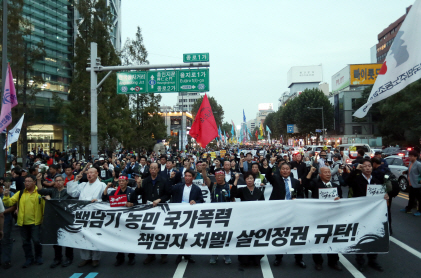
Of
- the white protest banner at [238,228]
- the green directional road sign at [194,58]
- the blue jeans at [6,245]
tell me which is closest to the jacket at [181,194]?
the white protest banner at [238,228]

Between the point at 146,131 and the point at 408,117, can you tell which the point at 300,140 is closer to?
the point at 408,117

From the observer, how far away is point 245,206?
5.88 meters

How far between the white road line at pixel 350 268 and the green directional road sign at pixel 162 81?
11.4 m

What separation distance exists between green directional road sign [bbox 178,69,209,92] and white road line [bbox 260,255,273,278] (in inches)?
403

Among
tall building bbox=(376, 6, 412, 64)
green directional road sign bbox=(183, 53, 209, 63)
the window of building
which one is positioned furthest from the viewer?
tall building bbox=(376, 6, 412, 64)

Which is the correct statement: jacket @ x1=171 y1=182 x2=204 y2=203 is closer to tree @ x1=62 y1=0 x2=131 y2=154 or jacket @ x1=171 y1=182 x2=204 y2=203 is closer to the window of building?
tree @ x1=62 y1=0 x2=131 y2=154

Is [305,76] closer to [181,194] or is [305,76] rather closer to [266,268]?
[181,194]

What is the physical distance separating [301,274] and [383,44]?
94497 millimetres

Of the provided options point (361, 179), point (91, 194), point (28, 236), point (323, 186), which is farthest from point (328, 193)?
point (28, 236)

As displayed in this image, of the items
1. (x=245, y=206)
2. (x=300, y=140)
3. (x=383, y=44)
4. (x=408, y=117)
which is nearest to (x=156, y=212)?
(x=245, y=206)

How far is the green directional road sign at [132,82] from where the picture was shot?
15.9 m

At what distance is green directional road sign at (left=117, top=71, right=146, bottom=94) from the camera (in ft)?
52.3

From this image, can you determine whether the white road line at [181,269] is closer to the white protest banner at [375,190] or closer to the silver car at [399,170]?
the white protest banner at [375,190]

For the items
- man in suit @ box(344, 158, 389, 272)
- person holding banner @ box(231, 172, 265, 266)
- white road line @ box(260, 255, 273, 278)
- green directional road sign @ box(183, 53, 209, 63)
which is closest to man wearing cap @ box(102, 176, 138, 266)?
person holding banner @ box(231, 172, 265, 266)
